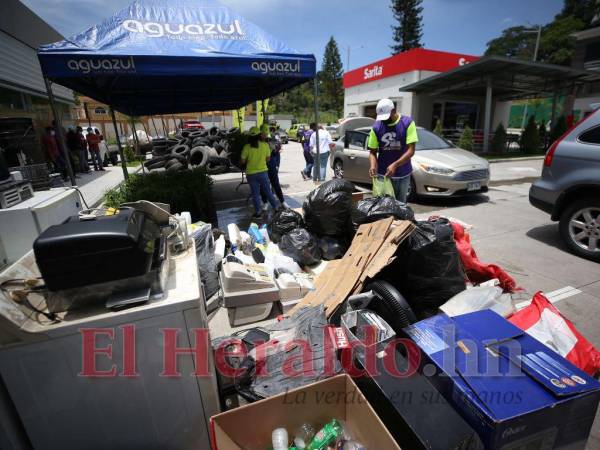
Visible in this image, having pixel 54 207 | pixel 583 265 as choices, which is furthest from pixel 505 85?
pixel 54 207

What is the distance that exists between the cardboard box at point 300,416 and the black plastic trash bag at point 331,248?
2185mm

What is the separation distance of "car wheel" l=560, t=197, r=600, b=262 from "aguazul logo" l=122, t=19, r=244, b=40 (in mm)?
5175

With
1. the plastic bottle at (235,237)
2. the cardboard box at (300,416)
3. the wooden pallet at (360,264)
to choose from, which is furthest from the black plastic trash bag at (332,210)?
the cardboard box at (300,416)

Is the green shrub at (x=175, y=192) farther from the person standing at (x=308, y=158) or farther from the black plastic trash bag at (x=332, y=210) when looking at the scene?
the person standing at (x=308, y=158)

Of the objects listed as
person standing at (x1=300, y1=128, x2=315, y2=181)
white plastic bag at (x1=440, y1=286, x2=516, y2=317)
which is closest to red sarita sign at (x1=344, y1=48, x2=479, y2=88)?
person standing at (x1=300, y1=128, x2=315, y2=181)

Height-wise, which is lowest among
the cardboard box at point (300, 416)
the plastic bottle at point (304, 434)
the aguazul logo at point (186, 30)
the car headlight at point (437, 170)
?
the plastic bottle at point (304, 434)

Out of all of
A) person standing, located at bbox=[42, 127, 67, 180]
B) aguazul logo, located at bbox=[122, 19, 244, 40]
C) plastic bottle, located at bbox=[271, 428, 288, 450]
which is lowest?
plastic bottle, located at bbox=[271, 428, 288, 450]

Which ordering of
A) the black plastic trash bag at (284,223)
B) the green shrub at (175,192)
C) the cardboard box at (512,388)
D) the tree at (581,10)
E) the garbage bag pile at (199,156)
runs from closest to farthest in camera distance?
the cardboard box at (512,388)
the black plastic trash bag at (284,223)
the green shrub at (175,192)
the garbage bag pile at (199,156)
the tree at (581,10)

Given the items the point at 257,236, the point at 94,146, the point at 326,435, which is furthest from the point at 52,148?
the point at 326,435

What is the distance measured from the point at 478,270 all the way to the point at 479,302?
0.81 meters

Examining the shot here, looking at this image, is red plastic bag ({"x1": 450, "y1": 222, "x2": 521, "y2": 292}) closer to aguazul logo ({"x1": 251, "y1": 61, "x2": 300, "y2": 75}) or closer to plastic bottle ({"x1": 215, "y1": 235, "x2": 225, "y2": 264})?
plastic bottle ({"x1": 215, "y1": 235, "x2": 225, "y2": 264})

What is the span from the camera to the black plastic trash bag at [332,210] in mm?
3785

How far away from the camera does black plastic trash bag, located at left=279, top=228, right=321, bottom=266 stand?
3.62 metres

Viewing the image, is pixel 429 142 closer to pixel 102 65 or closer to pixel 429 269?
pixel 429 269
